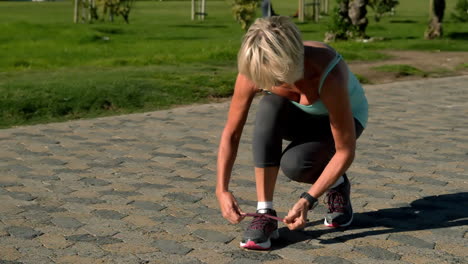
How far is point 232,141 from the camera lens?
169 inches

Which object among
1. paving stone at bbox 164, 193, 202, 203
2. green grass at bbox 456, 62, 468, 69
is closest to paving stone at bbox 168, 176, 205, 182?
paving stone at bbox 164, 193, 202, 203

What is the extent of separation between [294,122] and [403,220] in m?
1.08

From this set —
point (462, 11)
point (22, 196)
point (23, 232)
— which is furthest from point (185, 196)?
point (462, 11)

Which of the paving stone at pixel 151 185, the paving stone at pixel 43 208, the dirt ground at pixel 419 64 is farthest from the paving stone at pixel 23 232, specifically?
the dirt ground at pixel 419 64

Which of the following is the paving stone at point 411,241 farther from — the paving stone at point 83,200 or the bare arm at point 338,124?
the paving stone at point 83,200

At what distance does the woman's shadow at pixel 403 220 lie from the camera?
4664mm

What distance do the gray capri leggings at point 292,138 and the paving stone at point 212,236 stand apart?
0.51 metres

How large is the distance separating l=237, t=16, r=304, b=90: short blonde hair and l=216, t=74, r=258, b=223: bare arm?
0.47 metres

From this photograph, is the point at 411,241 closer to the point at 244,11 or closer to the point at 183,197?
the point at 183,197

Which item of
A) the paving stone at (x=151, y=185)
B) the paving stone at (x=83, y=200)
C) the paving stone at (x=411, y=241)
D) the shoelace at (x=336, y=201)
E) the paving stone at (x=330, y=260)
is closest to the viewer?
the paving stone at (x=330, y=260)

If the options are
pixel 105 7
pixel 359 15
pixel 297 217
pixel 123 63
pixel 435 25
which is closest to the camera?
pixel 297 217

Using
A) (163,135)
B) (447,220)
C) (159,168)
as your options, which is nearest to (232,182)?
(159,168)

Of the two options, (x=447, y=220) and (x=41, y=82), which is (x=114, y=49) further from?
(x=447, y=220)

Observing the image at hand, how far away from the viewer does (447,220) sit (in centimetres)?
505
